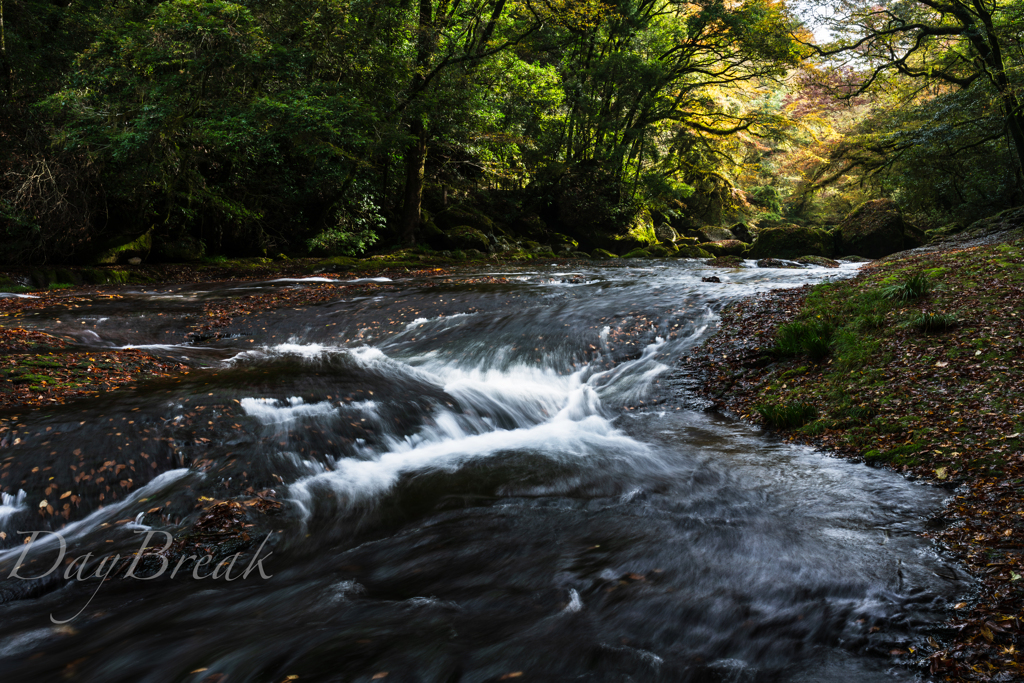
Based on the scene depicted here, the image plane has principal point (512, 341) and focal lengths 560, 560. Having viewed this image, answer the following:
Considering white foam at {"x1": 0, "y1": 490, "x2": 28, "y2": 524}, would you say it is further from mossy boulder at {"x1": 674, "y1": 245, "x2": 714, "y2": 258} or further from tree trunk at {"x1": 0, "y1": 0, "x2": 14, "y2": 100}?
mossy boulder at {"x1": 674, "y1": 245, "x2": 714, "y2": 258}

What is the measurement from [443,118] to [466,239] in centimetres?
477

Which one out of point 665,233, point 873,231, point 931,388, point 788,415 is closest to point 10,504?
point 788,415

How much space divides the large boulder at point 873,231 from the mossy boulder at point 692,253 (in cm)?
493

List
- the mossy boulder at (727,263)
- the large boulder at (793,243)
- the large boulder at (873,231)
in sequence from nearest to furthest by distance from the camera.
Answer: the mossy boulder at (727,263) → the large boulder at (873,231) → the large boulder at (793,243)

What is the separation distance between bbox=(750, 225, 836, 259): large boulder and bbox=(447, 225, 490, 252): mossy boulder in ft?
34.9

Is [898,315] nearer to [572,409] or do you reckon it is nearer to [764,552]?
[572,409]

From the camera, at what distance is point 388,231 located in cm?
2158

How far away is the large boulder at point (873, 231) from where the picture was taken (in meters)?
19.6

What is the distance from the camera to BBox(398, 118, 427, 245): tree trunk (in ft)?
61.8

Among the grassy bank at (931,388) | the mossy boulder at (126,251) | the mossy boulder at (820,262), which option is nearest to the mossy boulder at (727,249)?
the mossy boulder at (820,262)

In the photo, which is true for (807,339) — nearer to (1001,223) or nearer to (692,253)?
(1001,223)

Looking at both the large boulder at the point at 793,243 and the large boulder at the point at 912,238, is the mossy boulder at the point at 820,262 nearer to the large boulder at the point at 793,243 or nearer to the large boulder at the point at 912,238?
the large boulder at the point at 793,243

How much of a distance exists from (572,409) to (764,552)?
12.1 ft

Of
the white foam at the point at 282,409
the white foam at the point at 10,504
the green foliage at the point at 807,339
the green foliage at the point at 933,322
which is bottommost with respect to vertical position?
the white foam at the point at 10,504
